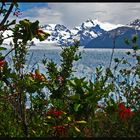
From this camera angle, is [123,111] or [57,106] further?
[123,111]

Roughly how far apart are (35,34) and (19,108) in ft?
2.69

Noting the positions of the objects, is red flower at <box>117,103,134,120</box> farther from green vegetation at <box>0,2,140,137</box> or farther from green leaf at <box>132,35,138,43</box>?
green leaf at <box>132,35,138,43</box>

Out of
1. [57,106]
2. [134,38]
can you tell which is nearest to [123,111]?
[57,106]

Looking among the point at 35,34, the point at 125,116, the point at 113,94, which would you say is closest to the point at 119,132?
the point at 125,116

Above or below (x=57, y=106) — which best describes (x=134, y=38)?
above

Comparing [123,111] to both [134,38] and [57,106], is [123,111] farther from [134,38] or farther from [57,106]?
[134,38]

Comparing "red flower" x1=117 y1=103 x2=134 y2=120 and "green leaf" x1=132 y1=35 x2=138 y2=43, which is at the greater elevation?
"green leaf" x1=132 y1=35 x2=138 y2=43

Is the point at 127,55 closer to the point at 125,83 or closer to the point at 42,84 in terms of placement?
the point at 125,83

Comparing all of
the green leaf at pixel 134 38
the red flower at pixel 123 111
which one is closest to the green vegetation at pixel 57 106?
→ the red flower at pixel 123 111

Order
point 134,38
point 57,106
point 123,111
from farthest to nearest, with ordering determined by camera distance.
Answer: point 134,38
point 123,111
point 57,106

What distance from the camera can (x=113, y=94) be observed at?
5016 mm

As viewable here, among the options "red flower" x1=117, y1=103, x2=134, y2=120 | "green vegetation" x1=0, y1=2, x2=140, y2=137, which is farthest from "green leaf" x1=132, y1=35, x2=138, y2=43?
"red flower" x1=117, y1=103, x2=134, y2=120

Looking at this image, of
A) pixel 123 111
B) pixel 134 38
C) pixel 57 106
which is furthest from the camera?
pixel 134 38

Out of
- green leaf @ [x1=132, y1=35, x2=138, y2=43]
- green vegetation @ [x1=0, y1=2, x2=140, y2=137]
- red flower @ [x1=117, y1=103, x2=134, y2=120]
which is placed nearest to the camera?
green vegetation @ [x1=0, y1=2, x2=140, y2=137]
